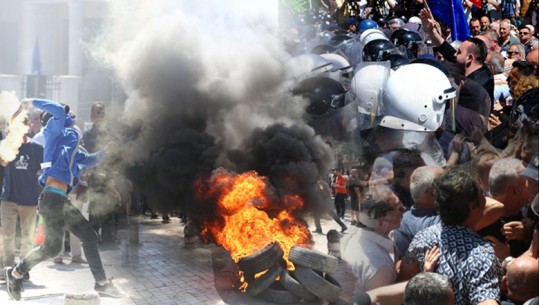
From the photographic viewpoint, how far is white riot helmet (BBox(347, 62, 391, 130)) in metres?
5.51

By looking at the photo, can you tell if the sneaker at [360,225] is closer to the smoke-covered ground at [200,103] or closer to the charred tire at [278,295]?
the charred tire at [278,295]

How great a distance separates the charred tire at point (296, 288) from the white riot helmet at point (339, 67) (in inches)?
108

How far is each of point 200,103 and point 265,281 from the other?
7.23 ft

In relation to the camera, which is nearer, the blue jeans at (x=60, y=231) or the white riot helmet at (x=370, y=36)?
the blue jeans at (x=60, y=231)

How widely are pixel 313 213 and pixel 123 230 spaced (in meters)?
1.64

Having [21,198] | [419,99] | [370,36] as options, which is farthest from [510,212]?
[370,36]

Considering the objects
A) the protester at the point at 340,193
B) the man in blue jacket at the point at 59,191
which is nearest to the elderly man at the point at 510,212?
the protester at the point at 340,193

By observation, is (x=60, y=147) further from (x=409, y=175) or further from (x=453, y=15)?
(x=453, y=15)

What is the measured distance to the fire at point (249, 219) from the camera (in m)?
5.11

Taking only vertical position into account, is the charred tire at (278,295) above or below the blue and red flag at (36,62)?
below

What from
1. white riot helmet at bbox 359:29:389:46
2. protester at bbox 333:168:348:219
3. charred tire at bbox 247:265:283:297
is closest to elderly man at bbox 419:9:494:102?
protester at bbox 333:168:348:219

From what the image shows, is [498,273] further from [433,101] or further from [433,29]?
[433,29]

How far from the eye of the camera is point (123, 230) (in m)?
5.40

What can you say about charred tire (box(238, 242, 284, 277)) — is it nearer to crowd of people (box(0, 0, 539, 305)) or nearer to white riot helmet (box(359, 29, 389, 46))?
crowd of people (box(0, 0, 539, 305))
